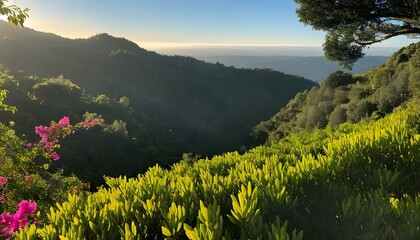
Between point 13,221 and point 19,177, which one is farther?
point 19,177

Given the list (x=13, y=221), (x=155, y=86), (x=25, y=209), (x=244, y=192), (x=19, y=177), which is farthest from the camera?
(x=155, y=86)

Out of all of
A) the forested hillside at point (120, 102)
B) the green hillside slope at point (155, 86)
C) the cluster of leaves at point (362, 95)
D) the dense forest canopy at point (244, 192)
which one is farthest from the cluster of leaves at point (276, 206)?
the green hillside slope at point (155, 86)

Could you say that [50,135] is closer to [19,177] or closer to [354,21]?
[19,177]

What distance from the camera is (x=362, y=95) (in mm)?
59531

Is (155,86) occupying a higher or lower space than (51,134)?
lower

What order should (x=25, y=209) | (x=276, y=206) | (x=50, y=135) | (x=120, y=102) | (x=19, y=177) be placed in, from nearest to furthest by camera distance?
(x=276, y=206)
(x=25, y=209)
(x=19, y=177)
(x=50, y=135)
(x=120, y=102)

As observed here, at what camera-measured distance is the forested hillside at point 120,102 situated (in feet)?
279

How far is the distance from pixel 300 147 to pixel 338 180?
315 centimetres

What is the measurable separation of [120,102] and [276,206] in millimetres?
119765

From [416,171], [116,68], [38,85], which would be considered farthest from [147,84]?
[416,171]

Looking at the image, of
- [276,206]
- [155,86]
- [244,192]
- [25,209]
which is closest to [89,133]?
[25,209]

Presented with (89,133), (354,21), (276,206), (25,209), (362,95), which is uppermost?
(354,21)

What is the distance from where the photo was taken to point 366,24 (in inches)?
670

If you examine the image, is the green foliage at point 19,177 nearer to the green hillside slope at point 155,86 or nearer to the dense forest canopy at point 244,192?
the dense forest canopy at point 244,192
